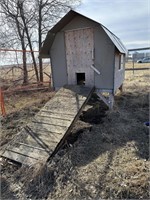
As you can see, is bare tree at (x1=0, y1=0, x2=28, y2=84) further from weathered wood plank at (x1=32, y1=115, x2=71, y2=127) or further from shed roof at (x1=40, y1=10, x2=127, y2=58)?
weathered wood plank at (x1=32, y1=115, x2=71, y2=127)

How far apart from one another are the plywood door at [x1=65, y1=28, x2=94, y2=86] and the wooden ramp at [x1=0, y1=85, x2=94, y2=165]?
861mm

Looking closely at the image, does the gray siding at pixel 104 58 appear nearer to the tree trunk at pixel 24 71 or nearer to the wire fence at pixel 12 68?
the wire fence at pixel 12 68

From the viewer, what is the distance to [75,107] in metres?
4.86

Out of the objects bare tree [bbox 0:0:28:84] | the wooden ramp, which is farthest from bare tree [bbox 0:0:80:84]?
the wooden ramp

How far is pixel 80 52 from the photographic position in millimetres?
5891

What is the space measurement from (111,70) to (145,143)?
2.51m

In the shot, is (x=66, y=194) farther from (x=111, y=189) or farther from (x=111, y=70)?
(x=111, y=70)

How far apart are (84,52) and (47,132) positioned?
10.0 feet

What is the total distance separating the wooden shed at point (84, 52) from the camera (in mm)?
5419

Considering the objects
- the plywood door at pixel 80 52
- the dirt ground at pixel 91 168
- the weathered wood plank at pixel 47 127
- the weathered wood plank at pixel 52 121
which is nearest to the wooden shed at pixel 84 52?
the plywood door at pixel 80 52

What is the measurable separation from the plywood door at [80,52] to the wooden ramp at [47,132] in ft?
2.82

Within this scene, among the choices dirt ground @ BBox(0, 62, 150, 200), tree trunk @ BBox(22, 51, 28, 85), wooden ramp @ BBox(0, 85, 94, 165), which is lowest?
dirt ground @ BBox(0, 62, 150, 200)

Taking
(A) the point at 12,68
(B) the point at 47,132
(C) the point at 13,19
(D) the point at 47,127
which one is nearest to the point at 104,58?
(D) the point at 47,127

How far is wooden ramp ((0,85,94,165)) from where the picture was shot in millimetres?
3566
